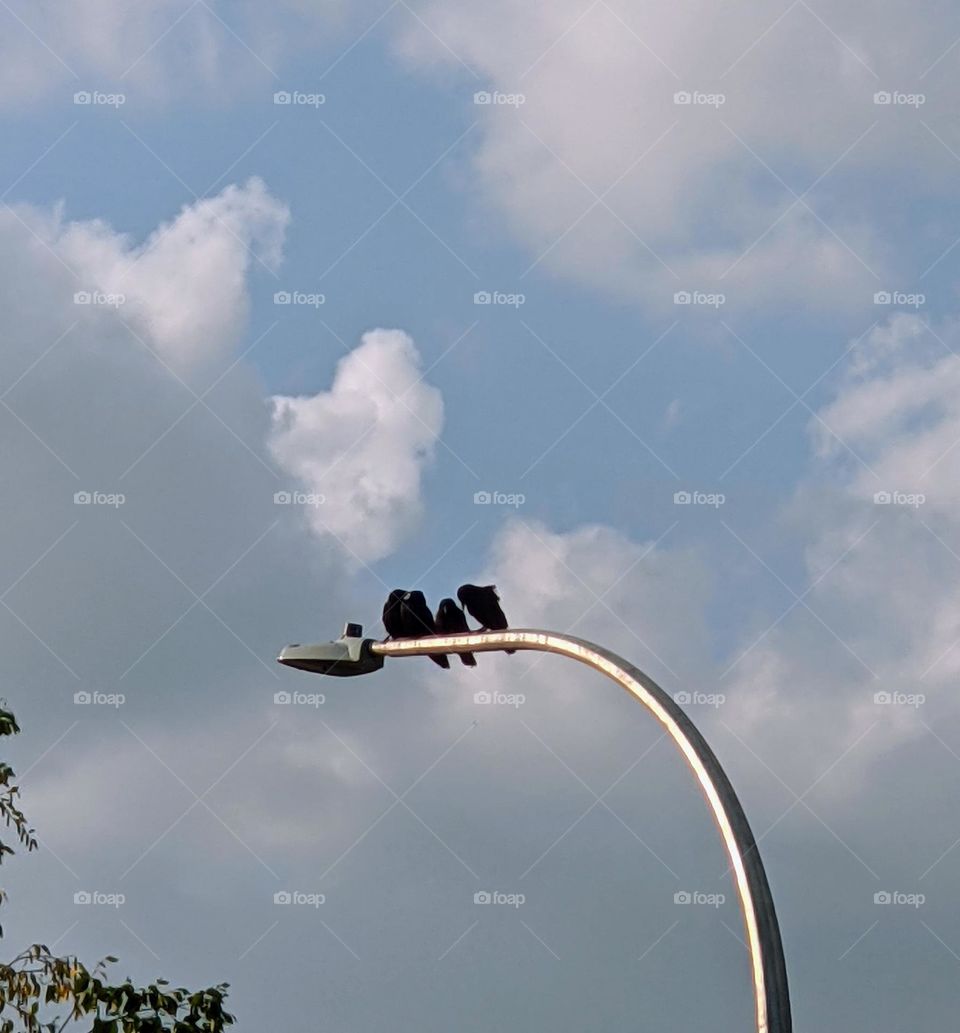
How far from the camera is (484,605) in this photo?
884cm

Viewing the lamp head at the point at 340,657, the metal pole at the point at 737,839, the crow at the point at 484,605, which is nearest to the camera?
the metal pole at the point at 737,839

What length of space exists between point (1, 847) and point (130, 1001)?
1.48 metres

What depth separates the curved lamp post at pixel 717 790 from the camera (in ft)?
20.4

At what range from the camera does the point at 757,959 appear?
6242mm

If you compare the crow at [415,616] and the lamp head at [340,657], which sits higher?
the crow at [415,616]

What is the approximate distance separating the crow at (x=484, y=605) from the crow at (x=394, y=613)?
531 mm

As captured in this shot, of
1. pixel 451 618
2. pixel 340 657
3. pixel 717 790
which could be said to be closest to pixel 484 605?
pixel 451 618

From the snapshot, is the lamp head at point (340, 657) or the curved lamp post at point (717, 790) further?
the lamp head at point (340, 657)

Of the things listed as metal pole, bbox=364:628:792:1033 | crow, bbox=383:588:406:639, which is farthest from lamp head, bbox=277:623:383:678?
metal pole, bbox=364:628:792:1033

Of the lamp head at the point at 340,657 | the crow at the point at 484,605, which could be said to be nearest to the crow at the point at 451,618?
the crow at the point at 484,605

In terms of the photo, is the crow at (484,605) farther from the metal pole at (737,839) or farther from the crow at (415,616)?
the metal pole at (737,839)

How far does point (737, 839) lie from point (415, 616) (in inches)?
129

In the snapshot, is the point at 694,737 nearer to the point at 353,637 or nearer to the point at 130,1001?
the point at 353,637

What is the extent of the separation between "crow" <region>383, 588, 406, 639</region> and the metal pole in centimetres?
186
